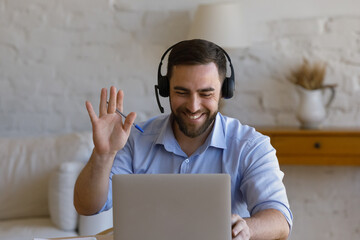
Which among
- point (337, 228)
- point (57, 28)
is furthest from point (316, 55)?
point (57, 28)

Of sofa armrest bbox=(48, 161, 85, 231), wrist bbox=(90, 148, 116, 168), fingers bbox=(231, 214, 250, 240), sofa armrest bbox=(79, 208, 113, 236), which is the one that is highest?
wrist bbox=(90, 148, 116, 168)

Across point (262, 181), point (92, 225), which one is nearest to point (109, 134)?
point (262, 181)

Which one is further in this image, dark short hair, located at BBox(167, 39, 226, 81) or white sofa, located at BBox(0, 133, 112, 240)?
white sofa, located at BBox(0, 133, 112, 240)

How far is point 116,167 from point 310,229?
171 centimetres

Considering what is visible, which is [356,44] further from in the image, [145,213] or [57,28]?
[145,213]

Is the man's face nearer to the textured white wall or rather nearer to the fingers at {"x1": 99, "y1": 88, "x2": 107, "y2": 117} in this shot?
the fingers at {"x1": 99, "y1": 88, "x2": 107, "y2": 117}

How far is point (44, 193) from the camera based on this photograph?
2975 mm

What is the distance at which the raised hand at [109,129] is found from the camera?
172 centimetres

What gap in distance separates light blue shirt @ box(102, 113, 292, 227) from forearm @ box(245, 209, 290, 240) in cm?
6

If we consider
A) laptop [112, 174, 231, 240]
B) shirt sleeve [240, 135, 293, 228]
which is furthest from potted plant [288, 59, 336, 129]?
Answer: laptop [112, 174, 231, 240]

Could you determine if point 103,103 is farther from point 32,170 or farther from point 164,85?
point 32,170

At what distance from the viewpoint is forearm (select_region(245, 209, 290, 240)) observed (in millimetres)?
1590

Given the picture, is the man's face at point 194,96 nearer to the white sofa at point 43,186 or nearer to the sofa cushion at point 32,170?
the white sofa at point 43,186

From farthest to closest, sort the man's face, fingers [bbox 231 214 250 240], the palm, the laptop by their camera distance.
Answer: the man's face < the palm < fingers [bbox 231 214 250 240] < the laptop
